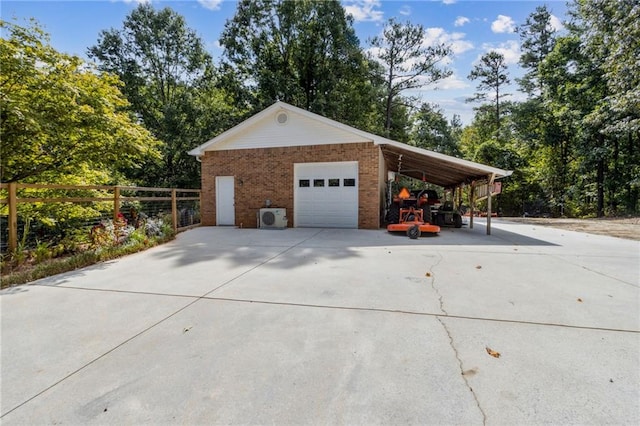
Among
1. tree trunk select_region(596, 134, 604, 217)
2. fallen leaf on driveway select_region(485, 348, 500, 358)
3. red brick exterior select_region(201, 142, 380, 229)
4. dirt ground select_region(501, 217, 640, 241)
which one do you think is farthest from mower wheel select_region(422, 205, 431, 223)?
tree trunk select_region(596, 134, 604, 217)

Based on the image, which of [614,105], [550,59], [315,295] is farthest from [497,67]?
[315,295]

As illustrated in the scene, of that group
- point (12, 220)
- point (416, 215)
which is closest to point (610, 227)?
point (416, 215)

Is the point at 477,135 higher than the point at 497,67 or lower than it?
lower

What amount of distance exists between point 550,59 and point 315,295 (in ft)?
80.9

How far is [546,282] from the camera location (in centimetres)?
426

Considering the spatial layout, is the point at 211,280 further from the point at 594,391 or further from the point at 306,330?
the point at 594,391

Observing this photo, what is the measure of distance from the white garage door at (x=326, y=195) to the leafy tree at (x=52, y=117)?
5292 millimetres

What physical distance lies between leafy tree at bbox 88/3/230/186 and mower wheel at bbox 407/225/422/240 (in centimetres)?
1576

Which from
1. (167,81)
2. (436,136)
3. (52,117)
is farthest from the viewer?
(436,136)

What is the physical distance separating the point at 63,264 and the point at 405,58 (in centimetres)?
2406

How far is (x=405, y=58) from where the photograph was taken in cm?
2253

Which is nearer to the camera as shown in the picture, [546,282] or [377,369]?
[377,369]

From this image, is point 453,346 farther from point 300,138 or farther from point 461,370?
point 300,138

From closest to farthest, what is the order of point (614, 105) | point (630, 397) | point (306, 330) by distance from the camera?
point (630, 397)
point (306, 330)
point (614, 105)
